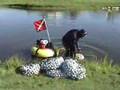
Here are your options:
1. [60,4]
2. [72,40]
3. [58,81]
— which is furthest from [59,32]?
[60,4]

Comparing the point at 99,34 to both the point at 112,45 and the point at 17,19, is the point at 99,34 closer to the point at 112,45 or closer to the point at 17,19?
the point at 112,45

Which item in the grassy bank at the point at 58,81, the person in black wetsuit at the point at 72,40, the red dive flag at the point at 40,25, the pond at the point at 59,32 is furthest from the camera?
the pond at the point at 59,32

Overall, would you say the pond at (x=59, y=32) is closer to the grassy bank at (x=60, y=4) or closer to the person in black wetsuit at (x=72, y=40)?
the person in black wetsuit at (x=72, y=40)

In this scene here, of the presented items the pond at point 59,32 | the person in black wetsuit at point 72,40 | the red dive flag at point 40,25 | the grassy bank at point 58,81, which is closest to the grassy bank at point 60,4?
the pond at point 59,32

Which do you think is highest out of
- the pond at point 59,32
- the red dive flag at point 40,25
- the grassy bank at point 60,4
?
the red dive flag at point 40,25

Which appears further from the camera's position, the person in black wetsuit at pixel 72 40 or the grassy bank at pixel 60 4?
the grassy bank at pixel 60 4

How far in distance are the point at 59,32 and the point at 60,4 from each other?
19.5 meters

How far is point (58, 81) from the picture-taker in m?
13.6

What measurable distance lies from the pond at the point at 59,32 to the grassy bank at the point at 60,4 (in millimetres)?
4659

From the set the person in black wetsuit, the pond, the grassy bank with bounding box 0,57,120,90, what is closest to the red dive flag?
the person in black wetsuit

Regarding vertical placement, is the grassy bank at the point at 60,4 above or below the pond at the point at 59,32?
below

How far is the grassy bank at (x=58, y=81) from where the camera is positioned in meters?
13.0

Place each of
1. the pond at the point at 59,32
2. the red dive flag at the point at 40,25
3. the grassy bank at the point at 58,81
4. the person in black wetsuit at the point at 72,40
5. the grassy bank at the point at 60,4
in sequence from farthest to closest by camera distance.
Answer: the grassy bank at the point at 60,4
the pond at the point at 59,32
the red dive flag at the point at 40,25
the person in black wetsuit at the point at 72,40
the grassy bank at the point at 58,81

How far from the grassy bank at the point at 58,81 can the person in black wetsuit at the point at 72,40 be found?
3.52 meters
